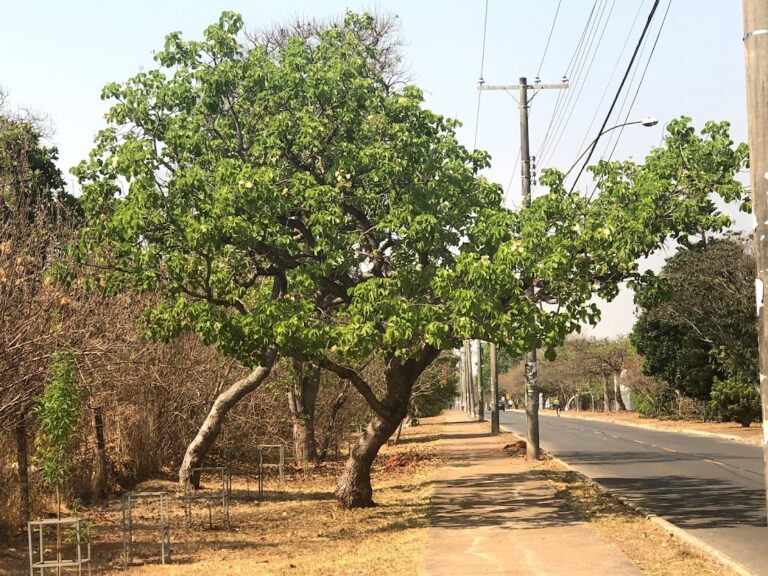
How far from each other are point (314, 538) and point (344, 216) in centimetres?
441

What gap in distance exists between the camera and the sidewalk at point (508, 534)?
35.7 ft

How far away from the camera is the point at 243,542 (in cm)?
1409

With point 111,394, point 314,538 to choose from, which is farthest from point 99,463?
point 314,538

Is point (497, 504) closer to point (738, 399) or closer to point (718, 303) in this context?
point (718, 303)

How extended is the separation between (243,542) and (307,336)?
288 centimetres

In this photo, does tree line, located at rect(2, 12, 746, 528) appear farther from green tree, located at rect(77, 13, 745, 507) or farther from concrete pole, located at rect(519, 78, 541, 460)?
concrete pole, located at rect(519, 78, 541, 460)

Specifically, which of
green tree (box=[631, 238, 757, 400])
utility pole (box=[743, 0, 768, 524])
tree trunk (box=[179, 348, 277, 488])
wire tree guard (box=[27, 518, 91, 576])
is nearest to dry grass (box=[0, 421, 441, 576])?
wire tree guard (box=[27, 518, 91, 576])

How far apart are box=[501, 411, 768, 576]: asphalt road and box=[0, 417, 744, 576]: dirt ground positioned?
0.58 m

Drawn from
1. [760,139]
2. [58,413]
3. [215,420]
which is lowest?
[215,420]

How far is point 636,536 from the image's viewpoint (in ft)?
43.1

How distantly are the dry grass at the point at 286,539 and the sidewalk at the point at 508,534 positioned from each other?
34 centimetres

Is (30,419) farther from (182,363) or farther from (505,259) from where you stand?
Answer: (182,363)

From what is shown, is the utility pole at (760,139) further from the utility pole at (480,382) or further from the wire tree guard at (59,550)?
the utility pole at (480,382)

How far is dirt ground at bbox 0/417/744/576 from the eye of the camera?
11.5 m
